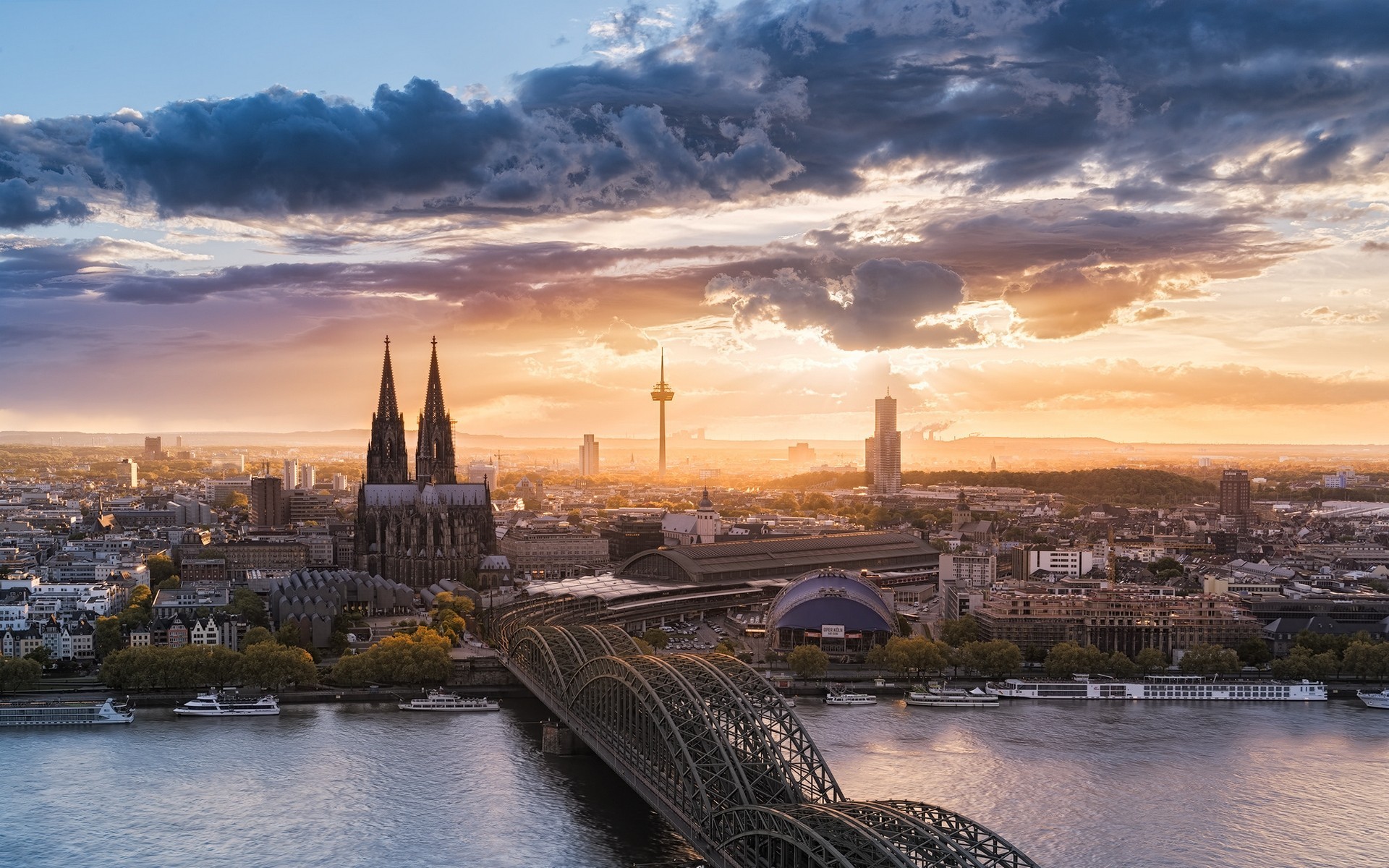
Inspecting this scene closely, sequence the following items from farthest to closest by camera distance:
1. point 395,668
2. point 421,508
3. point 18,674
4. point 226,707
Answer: point 421,508, point 395,668, point 18,674, point 226,707

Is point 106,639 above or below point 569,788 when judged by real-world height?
above

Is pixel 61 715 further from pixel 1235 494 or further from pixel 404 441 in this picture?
pixel 1235 494

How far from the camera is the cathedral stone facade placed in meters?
55.8

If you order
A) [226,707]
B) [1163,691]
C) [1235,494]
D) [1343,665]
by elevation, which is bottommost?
[1163,691]

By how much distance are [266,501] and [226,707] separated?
53959mm

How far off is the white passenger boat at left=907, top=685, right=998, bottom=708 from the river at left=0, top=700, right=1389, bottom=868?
636 millimetres

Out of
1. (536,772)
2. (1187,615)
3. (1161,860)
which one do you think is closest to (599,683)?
(536,772)

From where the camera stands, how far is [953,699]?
118ft

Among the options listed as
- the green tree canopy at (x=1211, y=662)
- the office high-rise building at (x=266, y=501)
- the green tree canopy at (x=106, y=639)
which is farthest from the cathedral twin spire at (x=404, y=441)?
the green tree canopy at (x=1211, y=662)

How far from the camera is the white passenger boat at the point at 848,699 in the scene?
35719 mm

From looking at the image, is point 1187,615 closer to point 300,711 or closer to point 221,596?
point 300,711

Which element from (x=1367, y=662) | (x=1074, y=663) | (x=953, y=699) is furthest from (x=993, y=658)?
(x=1367, y=662)

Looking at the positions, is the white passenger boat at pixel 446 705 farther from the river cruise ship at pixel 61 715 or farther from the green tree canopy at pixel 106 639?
the green tree canopy at pixel 106 639

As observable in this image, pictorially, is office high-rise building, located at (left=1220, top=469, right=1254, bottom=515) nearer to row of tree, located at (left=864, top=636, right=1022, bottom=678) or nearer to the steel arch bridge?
row of tree, located at (left=864, top=636, right=1022, bottom=678)
